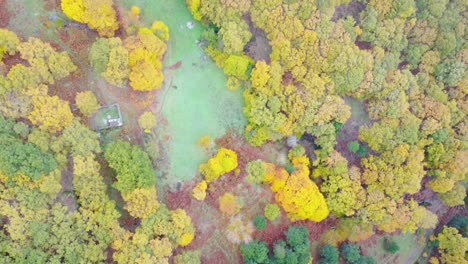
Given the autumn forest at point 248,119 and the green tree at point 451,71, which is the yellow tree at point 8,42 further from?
the green tree at point 451,71

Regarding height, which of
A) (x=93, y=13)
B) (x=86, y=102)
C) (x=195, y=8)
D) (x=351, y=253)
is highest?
(x=195, y=8)

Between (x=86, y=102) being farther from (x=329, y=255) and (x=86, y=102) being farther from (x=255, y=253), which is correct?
(x=329, y=255)

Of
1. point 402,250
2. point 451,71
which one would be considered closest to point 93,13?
point 451,71

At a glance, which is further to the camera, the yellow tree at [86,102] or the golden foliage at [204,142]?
the golden foliage at [204,142]

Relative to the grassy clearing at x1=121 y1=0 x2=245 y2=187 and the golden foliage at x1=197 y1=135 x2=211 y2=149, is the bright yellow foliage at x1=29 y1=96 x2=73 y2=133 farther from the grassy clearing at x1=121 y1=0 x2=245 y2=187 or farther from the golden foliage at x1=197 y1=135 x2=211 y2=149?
the golden foliage at x1=197 y1=135 x2=211 y2=149

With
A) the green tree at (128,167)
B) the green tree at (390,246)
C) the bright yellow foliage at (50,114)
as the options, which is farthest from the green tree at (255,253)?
the bright yellow foliage at (50,114)

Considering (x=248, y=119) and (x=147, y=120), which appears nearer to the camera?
(x=147, y=120)
